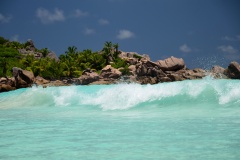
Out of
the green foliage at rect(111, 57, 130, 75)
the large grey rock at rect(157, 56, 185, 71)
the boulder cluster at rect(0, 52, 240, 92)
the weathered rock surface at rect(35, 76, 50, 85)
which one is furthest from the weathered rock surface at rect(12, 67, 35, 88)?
the large grey rock at rect(157, 56, 185, 71)

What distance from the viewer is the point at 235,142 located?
5.85 m

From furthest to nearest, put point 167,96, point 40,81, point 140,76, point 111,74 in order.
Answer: point 111,74 → point 40,81 → point 140,76 → point 167,96

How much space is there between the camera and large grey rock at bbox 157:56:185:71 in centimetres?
5884

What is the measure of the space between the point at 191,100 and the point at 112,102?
3894 millimetres

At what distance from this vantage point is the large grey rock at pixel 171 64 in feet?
193

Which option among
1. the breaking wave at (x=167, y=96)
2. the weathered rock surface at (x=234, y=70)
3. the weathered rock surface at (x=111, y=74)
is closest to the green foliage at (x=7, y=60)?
the weathered rock surface at (x=111, y=74)

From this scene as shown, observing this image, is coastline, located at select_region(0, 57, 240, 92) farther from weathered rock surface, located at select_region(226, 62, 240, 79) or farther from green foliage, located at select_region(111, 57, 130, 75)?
green foliage, located at select_region(111, 57, 130, 75)

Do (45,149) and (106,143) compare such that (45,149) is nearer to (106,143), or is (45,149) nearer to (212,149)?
(106,143)

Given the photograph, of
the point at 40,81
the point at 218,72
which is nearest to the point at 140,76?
the point at 218,72

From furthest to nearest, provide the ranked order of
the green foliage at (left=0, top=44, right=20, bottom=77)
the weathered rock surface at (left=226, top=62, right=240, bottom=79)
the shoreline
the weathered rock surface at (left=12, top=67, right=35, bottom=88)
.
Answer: the green foliage at (left=0, top=44, right=20, bottom=77), the shoreline, the weathered rock surface at (left=12, top=67, right=35, bottom=88), the weathered rock surface at (left=226, top=62, right=240, bottom=79)

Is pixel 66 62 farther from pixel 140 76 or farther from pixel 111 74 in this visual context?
pixel 140 76

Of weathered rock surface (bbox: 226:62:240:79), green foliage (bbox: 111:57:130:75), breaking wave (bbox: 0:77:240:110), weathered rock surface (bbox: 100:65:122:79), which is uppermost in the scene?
green foliage (bbox: 111:57:130:75)

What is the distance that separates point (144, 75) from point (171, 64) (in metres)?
5.18

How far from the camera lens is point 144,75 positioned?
2344 inches
